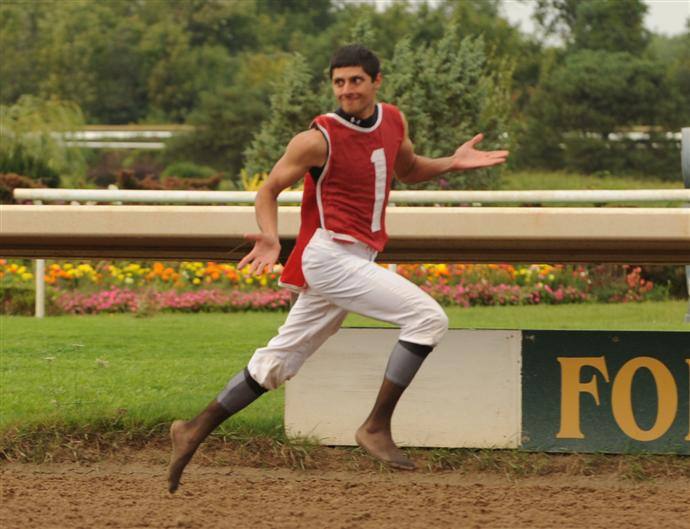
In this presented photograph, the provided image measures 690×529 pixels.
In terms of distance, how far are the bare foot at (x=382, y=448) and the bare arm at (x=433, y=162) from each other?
1.09 m

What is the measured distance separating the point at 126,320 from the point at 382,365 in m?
4.60

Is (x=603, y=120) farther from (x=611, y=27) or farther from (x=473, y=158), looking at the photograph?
(x=473, y=158)

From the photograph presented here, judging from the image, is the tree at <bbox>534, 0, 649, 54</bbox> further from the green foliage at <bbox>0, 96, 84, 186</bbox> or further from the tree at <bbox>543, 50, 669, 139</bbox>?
the green foliage at <bbox>0, 96, 84, 186</bbox>

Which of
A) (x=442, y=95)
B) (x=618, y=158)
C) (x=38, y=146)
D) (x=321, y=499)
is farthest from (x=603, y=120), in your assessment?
(x=321, y=499)

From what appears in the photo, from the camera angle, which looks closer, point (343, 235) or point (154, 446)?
point (343, 235)

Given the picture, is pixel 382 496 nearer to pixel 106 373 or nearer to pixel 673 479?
pixel 673 479

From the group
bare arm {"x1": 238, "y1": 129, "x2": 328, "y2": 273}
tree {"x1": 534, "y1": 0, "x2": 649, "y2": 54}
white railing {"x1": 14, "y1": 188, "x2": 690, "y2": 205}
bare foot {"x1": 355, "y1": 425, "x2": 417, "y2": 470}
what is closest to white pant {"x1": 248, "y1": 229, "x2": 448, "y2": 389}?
bare arm {"x1": 238, "y1": 129, "x2": 328, "y2": 273}

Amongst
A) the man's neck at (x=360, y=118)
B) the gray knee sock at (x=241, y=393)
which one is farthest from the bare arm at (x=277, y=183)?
the gray knee sock at (x=241, y=393)

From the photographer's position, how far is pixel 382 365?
23.7ft

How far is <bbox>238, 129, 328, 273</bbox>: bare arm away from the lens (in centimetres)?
554

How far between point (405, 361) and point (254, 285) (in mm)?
8605

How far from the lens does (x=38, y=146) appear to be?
1163 inches

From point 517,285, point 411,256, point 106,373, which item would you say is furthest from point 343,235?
point 517,285

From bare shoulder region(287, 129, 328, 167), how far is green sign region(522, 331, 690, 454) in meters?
2.02
